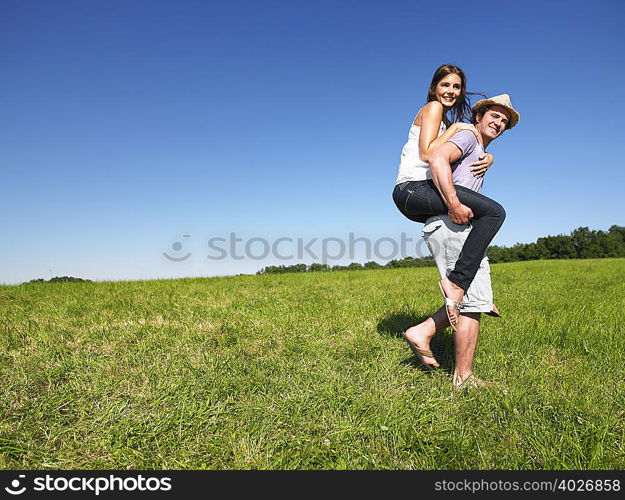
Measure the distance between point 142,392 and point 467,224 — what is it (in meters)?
2.93

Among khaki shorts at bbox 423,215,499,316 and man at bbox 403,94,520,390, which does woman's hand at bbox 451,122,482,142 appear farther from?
khaki shorts at bbox 423,215,499,316

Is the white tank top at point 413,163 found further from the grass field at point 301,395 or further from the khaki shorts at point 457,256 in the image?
the grass field at point 301,395

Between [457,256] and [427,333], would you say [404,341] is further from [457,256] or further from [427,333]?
[457,256]

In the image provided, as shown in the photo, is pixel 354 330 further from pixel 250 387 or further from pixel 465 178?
pixel 465 178

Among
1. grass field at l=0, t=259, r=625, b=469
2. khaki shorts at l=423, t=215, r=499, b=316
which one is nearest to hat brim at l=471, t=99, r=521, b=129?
khaki shorts at l=423, t=215, r=499, b=316

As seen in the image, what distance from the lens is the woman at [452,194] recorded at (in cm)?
292

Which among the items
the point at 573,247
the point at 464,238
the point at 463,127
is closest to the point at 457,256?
the point at 464,238

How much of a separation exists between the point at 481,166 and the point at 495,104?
0.56m

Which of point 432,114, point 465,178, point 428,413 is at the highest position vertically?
point 432,114

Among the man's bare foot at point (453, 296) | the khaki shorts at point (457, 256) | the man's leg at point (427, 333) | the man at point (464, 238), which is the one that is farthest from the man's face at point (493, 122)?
the man's leg at point (427, 333)

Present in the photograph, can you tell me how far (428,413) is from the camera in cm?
255

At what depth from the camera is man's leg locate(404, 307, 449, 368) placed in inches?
125
